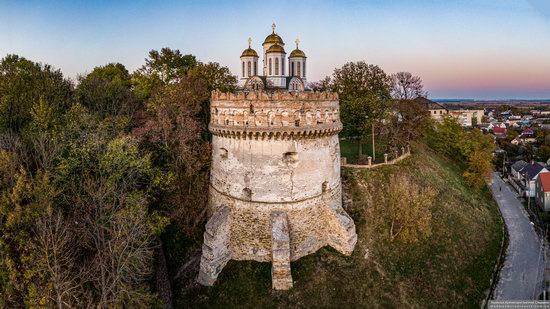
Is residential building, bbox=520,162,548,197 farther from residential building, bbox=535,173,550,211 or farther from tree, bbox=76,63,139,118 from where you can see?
tree, bbox=76,63,139,118

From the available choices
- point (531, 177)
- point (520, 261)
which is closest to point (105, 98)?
point (520, 261)

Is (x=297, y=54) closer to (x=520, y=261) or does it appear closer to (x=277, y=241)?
(x=520, y=261)

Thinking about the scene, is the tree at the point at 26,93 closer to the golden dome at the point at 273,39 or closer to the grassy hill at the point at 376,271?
the grassy hill at the point at 376,271

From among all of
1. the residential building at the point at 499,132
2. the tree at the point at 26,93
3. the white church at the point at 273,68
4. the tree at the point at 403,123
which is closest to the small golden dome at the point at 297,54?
the white church at the point at 273,68

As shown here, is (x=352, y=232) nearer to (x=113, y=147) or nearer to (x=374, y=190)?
(x=374, y=190)

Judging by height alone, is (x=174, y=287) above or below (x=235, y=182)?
below

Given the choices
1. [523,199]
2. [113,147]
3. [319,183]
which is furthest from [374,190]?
[523,199]

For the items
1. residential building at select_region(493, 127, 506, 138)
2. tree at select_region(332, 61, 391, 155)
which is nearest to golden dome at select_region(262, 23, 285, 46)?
tree at select_region(332, 61, 391, 155)
